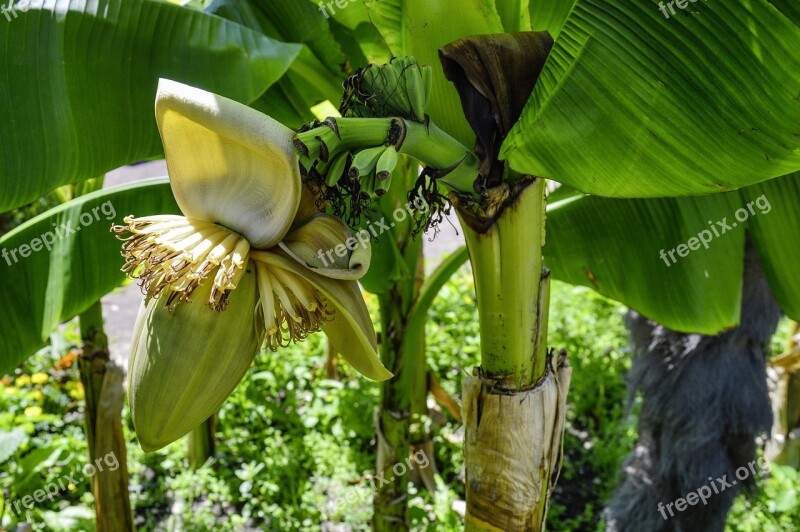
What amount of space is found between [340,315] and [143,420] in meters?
0.17

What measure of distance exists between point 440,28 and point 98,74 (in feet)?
1.60

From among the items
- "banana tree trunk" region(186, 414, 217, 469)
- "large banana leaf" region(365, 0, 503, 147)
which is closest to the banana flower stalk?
"large banana leaf" region(365, 0, 503, 147)

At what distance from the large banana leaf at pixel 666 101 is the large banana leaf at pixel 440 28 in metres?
0.12

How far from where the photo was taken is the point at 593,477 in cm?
229

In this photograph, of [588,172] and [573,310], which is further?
[573,310]

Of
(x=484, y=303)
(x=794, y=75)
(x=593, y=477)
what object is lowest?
(x=593, y=477)

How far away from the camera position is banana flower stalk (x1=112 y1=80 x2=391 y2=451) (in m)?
0.47

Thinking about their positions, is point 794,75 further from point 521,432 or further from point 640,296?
point 640,296

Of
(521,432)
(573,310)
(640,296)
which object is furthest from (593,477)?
(521,432)

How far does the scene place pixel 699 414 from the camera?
1502 millimetres
